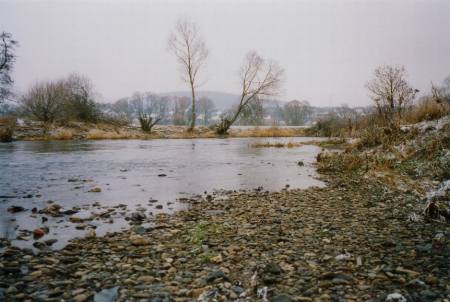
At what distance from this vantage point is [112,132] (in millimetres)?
35062

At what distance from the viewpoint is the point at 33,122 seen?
32.3 m

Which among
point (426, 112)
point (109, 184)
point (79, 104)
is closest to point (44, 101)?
point (79, 104)

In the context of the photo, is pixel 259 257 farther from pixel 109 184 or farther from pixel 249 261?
pixel 109 184

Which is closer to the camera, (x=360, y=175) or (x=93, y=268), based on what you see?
(x=93, y=268)

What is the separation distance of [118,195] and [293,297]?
5.46 meters

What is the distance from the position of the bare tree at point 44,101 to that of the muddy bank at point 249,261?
3400 centimetres

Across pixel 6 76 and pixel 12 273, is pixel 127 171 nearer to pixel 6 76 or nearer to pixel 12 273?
pixel 12 273

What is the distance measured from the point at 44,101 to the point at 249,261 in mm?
36831

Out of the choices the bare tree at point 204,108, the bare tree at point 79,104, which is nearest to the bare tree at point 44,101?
the bare tree at point 79,104

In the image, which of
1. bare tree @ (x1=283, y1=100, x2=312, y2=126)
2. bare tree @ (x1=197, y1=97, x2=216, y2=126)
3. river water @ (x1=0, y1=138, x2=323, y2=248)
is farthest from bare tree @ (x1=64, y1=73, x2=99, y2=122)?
bare tree @ (x1=197, y1=97, x2=216, y2=126)

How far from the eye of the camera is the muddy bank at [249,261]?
10.2ft

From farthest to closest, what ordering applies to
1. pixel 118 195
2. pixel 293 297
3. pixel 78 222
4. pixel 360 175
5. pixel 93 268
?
pixel 360 175 → pixel 118 195 → pixel 78 222 → pixel 93 268 → pixel 293 297

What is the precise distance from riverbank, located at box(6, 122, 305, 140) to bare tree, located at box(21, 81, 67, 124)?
335 cm

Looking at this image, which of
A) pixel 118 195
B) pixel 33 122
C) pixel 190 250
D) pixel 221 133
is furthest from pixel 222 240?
pixel 221 133
